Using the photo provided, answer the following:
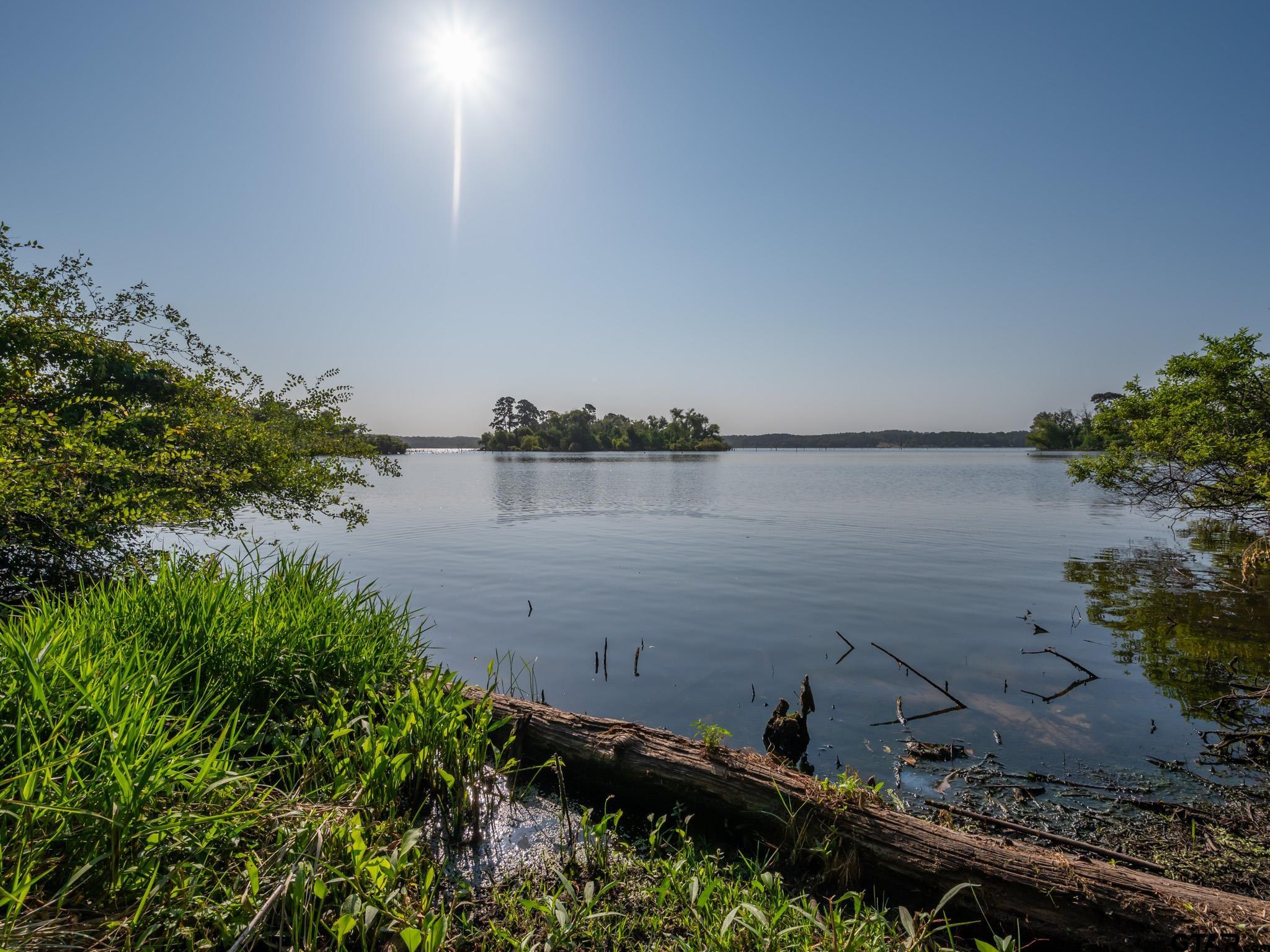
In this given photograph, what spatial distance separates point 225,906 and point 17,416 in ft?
22.9

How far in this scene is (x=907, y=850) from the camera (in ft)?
12.8

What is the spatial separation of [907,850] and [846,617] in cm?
863

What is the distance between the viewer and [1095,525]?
1026 inches

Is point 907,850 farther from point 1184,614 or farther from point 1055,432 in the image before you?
point 1055,432

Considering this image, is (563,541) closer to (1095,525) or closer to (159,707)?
(159,707)

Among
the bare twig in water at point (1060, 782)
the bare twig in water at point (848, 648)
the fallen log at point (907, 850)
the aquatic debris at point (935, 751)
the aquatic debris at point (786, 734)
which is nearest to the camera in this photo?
the fallen log at point (907, 850)

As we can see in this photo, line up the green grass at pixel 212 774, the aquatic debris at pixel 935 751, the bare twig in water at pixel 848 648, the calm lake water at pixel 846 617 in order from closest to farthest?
the green grass at pixel 212 774
the aquatic debris at pixel 935 751
the calm lake water at pixel 846 617
the bare twig in water at pixel 848 648

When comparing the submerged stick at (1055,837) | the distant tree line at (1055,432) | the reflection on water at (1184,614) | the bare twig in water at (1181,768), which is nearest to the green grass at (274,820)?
A: the submerged stick at (1055,837)

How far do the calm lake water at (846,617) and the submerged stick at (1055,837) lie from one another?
958 millimetres

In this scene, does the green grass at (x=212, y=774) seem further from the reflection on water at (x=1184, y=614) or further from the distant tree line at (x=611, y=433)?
the distant tree line at (x=611, y=433)

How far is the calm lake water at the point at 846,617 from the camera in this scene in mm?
7566

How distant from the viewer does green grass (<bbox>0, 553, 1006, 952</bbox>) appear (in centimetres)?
252

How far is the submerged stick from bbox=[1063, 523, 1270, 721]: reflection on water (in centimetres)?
485

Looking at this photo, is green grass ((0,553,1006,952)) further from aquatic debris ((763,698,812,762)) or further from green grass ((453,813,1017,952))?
aquatic debris ((763,698,812,762))
